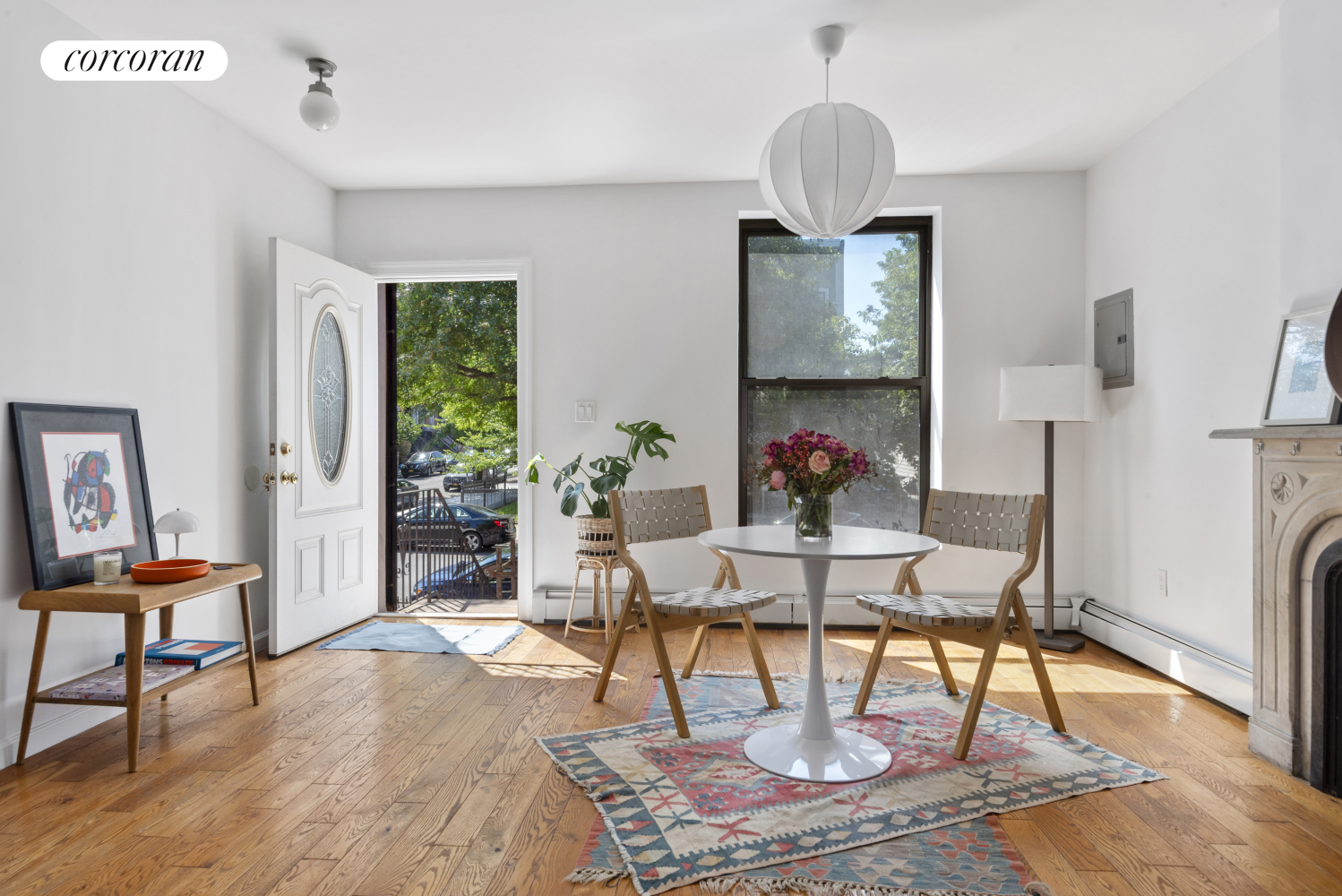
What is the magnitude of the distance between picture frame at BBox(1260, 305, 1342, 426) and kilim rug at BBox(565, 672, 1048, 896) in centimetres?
166

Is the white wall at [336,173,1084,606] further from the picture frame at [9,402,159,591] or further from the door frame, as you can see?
the picture frame at [9,402,159,591]

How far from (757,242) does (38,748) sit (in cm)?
398

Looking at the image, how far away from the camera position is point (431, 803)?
2148 mm

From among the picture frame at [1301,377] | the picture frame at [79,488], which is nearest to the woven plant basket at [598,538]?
the picture frame at [79,488]

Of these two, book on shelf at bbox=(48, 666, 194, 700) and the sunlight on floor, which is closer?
book on shelf at bbox=(48, 666, 194, 700)

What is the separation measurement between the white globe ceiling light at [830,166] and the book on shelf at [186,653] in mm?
2562

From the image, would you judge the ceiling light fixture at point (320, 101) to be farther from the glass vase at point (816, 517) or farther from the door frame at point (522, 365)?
the glass vase at point (816, 517)

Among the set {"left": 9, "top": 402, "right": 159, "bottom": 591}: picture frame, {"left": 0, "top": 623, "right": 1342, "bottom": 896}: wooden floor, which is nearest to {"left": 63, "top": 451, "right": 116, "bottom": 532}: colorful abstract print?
{"left": 9, "top": 402, "right": 159, "bottom": 591}: picture frame

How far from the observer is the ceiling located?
262 cm

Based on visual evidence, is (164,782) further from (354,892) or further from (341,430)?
(341,430)

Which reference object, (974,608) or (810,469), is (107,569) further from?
(974,608)

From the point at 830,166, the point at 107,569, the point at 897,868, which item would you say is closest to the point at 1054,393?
the point at 830,166

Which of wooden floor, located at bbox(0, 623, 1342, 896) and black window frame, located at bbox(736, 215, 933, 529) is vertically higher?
black window frame, located at bbox(736, 215, 933, 529)

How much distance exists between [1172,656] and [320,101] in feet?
13.9
